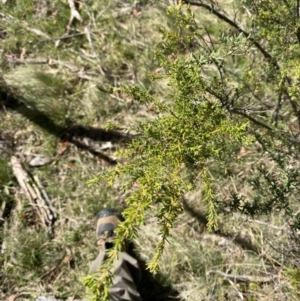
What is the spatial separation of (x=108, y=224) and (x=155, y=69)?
4.78 feet

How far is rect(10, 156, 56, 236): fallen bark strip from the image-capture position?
10.3 feet

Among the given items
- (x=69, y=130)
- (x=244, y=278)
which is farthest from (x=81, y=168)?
(x=244, y=278)

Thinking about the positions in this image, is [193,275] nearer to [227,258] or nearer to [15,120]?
[227,258]

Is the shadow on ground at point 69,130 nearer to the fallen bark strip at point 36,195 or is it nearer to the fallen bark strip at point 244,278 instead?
the fallen bark strip at point 36,195

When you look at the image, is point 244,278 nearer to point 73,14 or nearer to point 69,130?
point 69,130

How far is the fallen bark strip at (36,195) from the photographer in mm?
3139

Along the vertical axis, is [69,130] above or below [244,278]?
below

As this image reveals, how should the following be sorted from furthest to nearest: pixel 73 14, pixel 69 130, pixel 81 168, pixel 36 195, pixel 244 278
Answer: pixel 73 14 → pixel 69 130 → pixel 81 168 → pixel 36 195 → pixel 244 278

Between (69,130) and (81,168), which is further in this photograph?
(69,130)

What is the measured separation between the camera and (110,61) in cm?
362

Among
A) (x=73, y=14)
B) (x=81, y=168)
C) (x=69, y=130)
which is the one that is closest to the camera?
(x=81, y=168)

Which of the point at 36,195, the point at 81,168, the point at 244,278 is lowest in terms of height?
the point at 36,195

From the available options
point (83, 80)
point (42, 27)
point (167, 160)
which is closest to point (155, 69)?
point (83, 80)

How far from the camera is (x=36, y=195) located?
3.20 m
